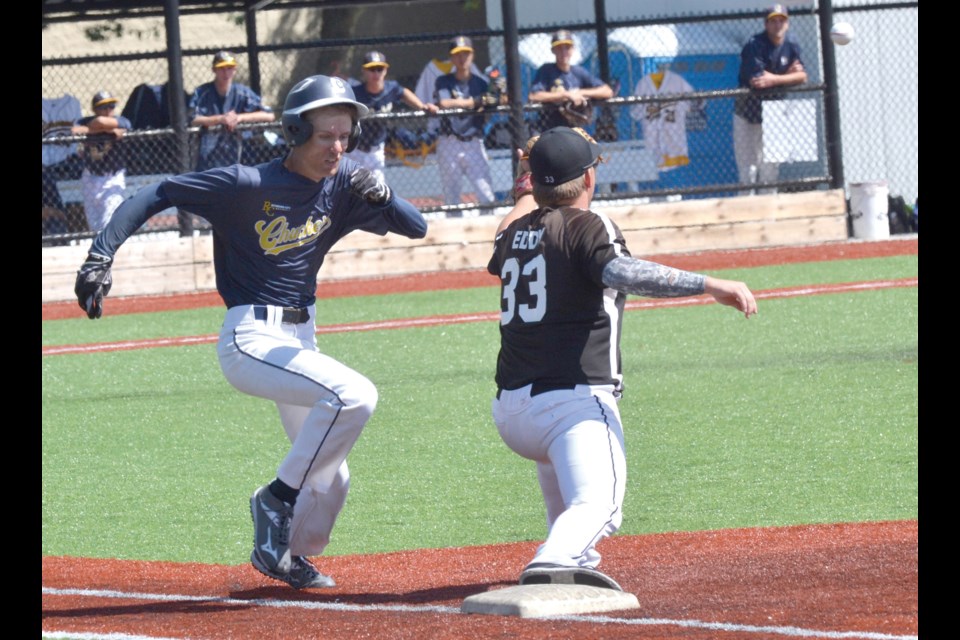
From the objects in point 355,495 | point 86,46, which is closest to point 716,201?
point 355,495

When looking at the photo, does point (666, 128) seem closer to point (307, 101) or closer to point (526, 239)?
point (307, 101)

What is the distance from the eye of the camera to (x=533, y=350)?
471 centimetres

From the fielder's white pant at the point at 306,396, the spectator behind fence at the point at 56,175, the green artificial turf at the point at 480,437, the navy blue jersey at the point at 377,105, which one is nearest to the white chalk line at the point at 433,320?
the green artificial turf at the point at 480,437

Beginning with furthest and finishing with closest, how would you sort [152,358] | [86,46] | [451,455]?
[86,46]
[152,358]
[451,455]

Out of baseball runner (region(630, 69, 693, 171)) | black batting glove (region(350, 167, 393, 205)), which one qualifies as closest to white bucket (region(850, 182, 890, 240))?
baseball runner (region(630, 69, 693, 171))

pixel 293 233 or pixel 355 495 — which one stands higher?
pixel 293 233

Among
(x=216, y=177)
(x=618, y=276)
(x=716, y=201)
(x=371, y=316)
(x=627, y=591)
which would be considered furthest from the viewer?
(x=716, y=201)

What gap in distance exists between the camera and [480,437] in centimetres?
847

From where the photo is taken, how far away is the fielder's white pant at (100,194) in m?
15.5

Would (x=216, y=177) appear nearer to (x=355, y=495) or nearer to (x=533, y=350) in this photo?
(x=533, y=350)

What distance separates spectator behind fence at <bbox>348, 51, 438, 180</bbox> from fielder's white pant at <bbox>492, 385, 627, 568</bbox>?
10738mm

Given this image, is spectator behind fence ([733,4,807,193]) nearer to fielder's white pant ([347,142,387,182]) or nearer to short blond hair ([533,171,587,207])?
fielder's white pant ([347,142,387,182])

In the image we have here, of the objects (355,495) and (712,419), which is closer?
(355,495)
